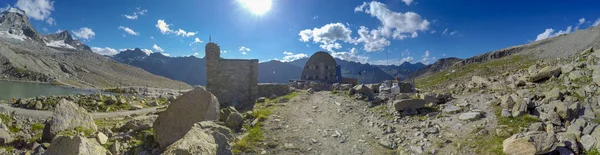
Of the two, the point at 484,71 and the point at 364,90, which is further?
the point at 484,71

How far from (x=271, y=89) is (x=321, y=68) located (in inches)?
1211

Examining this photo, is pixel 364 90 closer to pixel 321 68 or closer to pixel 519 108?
pixel 519 108

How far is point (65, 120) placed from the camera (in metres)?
16.0

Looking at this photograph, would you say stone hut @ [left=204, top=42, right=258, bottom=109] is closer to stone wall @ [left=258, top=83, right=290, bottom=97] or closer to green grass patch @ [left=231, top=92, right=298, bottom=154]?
stone wall @ [left=258, top=83, right=290, bottom=97]

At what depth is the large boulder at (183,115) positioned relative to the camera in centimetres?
1225

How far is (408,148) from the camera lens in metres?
11.3

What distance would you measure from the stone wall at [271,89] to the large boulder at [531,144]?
20.3 m

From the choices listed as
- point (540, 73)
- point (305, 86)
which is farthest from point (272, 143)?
point (305, 86)

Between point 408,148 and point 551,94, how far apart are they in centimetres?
734

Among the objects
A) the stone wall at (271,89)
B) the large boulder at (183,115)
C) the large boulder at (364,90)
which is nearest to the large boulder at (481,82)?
the large boulder at (364,90)

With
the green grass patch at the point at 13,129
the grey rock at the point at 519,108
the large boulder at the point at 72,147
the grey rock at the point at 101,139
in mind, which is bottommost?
the green grass patch at the point at 13,129

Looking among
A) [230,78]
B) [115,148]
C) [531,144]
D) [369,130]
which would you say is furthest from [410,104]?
[230,78]

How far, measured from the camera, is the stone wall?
2684 cm

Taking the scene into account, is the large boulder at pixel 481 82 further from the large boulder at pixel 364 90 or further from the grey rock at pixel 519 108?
the grey rock at pixel 519 108
